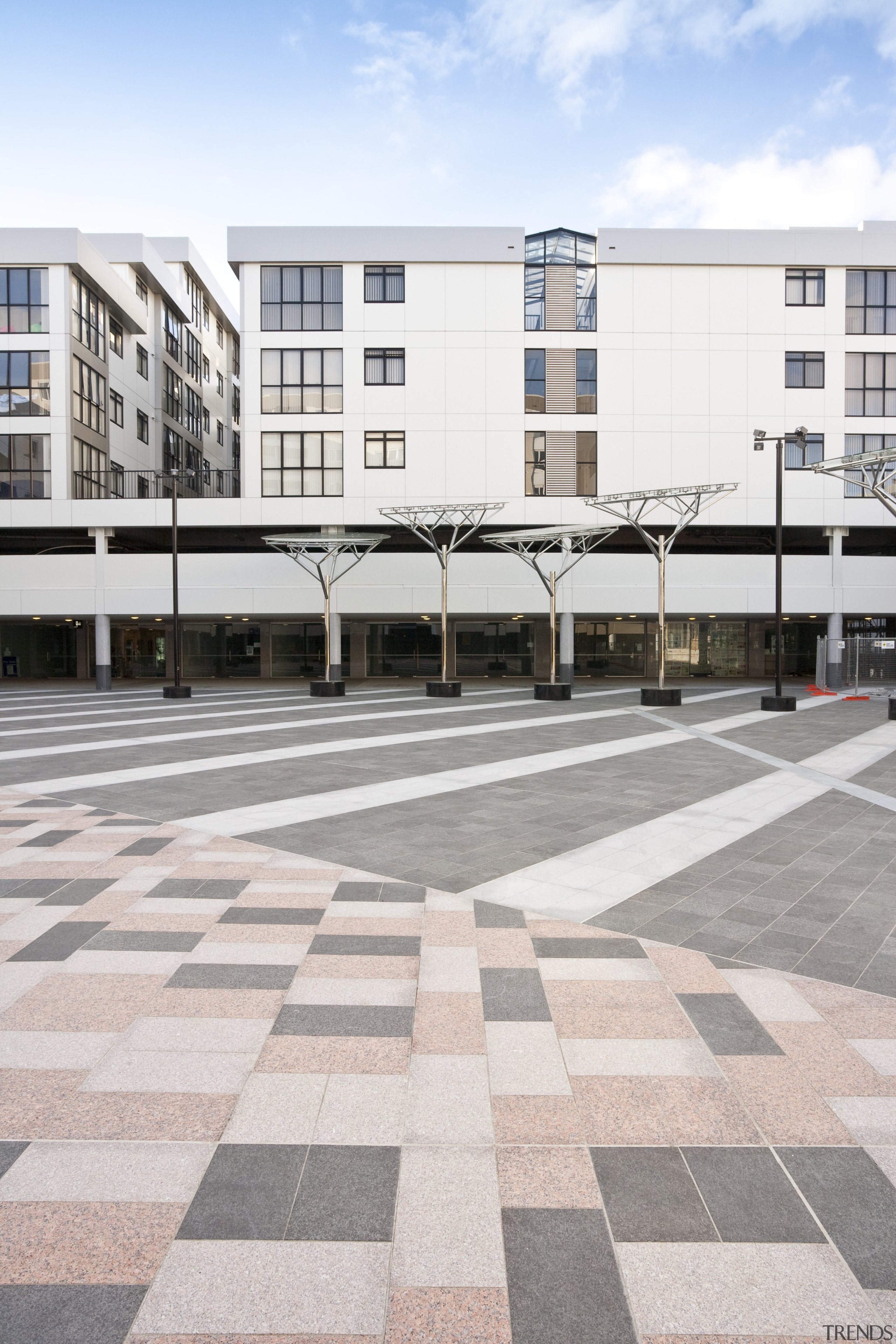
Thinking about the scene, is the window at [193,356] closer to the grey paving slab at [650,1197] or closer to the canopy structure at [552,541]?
the canopy structure at [552,541]

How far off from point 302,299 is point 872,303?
2465cm

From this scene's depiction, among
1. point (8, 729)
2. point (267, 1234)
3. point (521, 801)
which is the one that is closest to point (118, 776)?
point (521, 801)

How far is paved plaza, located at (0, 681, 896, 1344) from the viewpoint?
7.86 ft

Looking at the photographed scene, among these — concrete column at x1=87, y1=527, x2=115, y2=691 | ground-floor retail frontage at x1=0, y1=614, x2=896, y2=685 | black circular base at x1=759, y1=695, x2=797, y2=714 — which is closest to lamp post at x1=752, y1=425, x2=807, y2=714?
black circular base at x1=759, y1=695, x2=797, y2=714

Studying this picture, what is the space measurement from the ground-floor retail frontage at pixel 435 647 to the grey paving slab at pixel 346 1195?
36.6m

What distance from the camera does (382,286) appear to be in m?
32.9

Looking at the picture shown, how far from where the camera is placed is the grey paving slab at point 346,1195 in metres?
2.63

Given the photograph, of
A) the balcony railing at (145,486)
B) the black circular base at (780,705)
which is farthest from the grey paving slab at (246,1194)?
the balcony railing at (145,486)

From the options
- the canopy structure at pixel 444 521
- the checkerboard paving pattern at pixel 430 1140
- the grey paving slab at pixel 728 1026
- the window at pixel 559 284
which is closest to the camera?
the checkerboard paving pattern at pixel 430 1140

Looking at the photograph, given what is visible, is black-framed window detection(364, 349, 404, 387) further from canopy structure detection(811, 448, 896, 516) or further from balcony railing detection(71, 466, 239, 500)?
canopy structure detection(811, 448, 896, 516)

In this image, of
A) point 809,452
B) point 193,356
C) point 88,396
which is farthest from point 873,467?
point 193,356

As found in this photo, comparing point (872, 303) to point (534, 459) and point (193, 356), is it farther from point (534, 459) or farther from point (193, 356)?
point (193, 356)

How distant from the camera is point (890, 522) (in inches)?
1276

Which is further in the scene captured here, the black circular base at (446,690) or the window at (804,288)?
the window at (804,288)
